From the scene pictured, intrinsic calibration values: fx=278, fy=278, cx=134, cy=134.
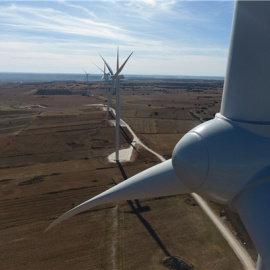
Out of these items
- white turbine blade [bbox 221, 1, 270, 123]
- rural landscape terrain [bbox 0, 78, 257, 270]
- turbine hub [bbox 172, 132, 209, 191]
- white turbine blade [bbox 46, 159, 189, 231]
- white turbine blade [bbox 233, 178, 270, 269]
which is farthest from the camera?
rural landscape terrain [bbox 0, 78, 257, 270]

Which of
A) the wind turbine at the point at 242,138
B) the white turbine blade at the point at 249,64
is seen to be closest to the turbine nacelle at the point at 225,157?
the wind turbine at the point at 242,138

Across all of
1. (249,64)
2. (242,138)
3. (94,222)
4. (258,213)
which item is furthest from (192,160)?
(94,222)

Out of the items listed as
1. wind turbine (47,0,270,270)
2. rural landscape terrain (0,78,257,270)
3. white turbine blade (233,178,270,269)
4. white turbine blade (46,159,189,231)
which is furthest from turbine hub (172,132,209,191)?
rural landscape terrain (0,78,257,270)

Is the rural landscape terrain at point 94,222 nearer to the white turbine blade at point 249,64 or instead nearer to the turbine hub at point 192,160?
the turbine hub at point 192,160

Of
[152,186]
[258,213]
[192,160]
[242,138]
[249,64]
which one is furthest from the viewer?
[152,186]

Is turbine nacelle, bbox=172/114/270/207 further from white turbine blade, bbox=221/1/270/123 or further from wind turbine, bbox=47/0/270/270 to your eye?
white turbine blade, bbox=221/1/270/123

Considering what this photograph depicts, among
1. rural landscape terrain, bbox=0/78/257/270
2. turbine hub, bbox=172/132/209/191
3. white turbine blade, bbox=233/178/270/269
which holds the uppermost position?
turbine hub, bbox=172/132/209/191

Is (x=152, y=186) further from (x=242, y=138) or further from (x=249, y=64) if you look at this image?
(x=249, y=64)

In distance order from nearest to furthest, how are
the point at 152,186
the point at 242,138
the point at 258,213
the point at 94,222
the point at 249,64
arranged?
the point at 258,213, the point at 249,64, the point at 242,138, the point at 152,186, the point at 94,222
